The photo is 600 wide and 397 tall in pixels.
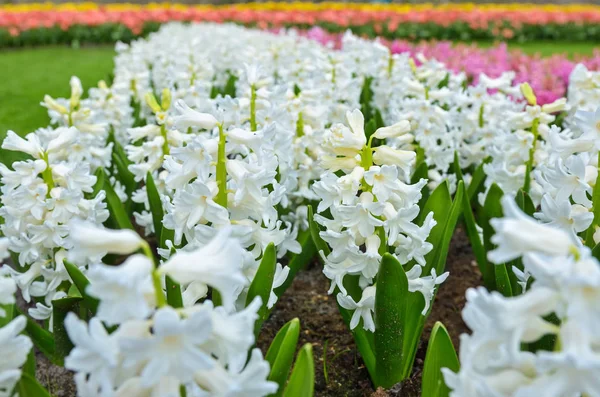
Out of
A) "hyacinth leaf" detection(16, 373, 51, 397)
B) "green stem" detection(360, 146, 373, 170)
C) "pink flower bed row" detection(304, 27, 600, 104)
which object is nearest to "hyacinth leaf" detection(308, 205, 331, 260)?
"green stem" detection(360, 146, 373, 170)

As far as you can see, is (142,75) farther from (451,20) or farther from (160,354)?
(451,20)

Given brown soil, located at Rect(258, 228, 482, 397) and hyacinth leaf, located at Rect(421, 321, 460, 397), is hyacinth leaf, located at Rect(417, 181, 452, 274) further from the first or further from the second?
hyacinth leaf, located at Rect(421, 321, 460, 397)

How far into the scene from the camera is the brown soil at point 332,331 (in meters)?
2.16

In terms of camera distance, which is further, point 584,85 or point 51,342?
point 584,85

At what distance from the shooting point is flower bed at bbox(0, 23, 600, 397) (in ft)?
3.31

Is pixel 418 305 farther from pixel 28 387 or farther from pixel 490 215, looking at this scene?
pixel 28 387

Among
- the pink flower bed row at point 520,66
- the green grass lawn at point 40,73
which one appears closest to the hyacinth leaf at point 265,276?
the green grass lawn at point 40,73

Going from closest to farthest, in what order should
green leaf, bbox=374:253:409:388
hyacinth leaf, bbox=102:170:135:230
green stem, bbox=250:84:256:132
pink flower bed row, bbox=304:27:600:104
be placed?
green leaf, bbox=374:253:409:388
green stem, bbox=250:84:256:132
hyacinth leaf, bbox=102:170:135:230
pink flower bed row, bbox=304:27:600:104

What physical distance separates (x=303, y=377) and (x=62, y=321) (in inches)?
37.5

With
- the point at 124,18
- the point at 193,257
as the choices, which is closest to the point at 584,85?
the point at 193,257

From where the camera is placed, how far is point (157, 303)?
110 centimetres

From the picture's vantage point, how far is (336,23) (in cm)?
1163

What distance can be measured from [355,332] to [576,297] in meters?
1.09

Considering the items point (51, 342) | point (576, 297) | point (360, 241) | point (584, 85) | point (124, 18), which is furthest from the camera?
point (124, 18)
